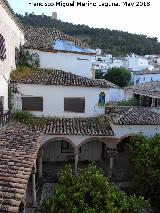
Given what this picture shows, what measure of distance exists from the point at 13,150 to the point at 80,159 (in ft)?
45.1

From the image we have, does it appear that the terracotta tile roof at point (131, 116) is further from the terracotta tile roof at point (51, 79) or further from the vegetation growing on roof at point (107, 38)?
the vegetation growing on roof at point (107, 38)

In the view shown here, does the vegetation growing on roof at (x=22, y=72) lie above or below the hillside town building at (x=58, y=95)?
above

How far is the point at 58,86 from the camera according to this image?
22.9 meters

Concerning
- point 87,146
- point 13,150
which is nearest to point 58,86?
point 87,146

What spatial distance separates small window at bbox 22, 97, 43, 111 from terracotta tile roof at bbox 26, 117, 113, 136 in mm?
1125

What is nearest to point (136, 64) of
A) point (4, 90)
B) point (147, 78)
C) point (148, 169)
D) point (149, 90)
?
point (147, 78)

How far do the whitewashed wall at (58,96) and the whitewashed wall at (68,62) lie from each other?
3874 millimetres

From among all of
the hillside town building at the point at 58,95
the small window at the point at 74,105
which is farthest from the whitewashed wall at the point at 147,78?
the small window at the point at 74,105

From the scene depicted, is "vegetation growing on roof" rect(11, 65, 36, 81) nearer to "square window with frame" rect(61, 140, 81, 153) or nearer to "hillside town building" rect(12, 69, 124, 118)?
"hillside town building" rect(12, 69, 124, 118)

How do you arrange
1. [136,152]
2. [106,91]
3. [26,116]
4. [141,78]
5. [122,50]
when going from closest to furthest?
[136,152] < [26,116] < [106,91] < [141,78] < [122,50]

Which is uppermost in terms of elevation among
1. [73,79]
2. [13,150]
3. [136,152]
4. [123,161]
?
[73,79]

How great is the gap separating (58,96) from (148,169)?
29.2 ft

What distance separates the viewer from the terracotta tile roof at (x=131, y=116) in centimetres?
2122

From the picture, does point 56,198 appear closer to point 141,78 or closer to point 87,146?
point 87,146
